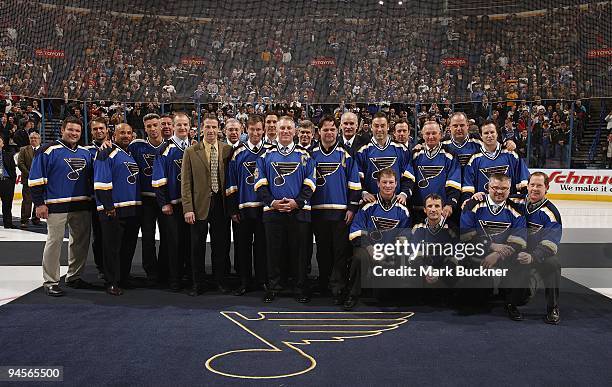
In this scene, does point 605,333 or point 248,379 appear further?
point 605,333

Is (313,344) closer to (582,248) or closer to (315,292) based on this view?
(315,292)

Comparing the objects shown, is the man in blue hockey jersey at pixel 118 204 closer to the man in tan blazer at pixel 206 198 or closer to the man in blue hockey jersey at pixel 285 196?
the man in tan blazer at pixel 206 198

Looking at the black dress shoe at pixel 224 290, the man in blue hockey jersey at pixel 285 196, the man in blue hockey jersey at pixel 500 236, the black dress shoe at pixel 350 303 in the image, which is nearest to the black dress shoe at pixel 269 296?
the man in blue hockey jersey at pixel 285 196

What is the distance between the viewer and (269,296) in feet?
15.0

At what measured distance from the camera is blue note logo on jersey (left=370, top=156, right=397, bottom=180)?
480 centimetres

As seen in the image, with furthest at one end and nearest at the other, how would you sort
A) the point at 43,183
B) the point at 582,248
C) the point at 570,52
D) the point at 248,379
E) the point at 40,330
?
the point at 570,52
the point at 582,248
the point at 43,183
the point at 40,330
the point at 248,379

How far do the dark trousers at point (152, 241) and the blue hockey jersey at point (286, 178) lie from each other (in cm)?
106

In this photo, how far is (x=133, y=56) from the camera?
12.1 metres

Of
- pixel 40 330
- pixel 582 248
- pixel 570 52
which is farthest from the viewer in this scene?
pixel 570 52

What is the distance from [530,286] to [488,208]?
2.06 feet

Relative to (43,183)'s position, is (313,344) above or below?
below

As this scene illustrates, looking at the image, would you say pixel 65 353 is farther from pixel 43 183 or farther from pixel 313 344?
pixel 43 183

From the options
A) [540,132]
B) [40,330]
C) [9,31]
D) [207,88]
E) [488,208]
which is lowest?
[40,330]

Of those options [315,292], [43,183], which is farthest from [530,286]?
[43,183]
